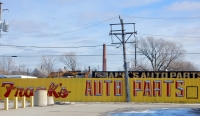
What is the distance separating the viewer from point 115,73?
42719mm

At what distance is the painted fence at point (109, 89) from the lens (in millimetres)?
37500

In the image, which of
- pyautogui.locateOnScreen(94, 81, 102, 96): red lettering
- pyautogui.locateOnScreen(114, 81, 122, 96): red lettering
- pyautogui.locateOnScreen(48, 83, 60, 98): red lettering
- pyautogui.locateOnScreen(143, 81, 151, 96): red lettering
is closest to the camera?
pyautogui.locateOnScreen(143, 81, 151, 96): red lettering

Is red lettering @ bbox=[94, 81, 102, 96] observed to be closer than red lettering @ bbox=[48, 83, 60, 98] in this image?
Yes

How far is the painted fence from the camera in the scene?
123 ft

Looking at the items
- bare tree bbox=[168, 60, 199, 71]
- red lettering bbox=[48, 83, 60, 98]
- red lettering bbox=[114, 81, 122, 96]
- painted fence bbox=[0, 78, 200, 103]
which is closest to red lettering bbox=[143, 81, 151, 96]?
painted fence bbox=[0, 78, 200, 103]

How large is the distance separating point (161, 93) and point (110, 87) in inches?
207

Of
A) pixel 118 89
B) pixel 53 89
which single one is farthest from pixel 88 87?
pixel 53 89

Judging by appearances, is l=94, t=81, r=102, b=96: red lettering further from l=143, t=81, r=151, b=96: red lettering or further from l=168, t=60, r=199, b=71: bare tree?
l=168, t=60, r=199, b=71: bare tree

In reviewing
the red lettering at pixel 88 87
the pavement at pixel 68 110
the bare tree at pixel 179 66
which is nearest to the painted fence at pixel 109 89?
the red lettering at pixel 88 87

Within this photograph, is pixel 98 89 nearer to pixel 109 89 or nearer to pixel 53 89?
pixel 109 89

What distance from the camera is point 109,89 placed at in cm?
3872

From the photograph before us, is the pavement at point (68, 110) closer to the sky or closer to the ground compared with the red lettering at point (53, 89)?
closer to the ground

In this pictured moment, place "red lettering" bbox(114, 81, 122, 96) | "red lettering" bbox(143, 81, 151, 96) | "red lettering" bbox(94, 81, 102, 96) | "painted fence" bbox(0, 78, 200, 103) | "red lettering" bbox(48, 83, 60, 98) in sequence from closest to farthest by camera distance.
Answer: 1. "painted fence" bbox(0, 78, 200, 103)
2. "red lettering" bbox(143, 81, 151, 96)
3. "red lettering" bbox(114, 81, 122, 96)
4. "red lettering" bbox(94, 81, 102, 96)
5. "red lettering" bbox(48, 83, 60, 98)

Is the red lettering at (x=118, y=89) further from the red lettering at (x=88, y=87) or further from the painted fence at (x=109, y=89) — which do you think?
the red lettering at (x=88, y=87)
